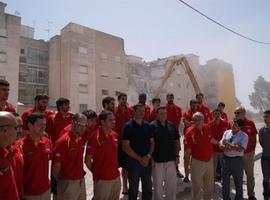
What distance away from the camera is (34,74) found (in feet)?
125

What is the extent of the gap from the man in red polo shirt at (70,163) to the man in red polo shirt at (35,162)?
0.26m

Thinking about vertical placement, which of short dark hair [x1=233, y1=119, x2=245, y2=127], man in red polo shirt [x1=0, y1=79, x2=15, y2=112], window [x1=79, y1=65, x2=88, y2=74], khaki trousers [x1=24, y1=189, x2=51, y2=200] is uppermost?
window [x1=79, y1=65, x2=88, y2=74]

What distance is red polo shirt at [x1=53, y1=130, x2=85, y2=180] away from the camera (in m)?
4.24

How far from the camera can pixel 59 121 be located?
19.2 ft

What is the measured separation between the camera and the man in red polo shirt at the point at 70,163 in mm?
4227

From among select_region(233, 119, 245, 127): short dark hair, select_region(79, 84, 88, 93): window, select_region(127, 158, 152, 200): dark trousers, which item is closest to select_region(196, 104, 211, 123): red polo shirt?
select_region(233, 119, 245, 127): short dark hair

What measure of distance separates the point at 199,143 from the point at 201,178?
2.38 feet

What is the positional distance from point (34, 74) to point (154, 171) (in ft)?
115

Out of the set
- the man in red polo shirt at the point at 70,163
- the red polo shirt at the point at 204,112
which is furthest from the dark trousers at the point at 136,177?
the red polo shirt at the point at 204,112

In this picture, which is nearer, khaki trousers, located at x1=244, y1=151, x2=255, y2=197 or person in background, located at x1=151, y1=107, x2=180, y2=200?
person in background, located at x1=151, y1=107, x2=180, y2=200

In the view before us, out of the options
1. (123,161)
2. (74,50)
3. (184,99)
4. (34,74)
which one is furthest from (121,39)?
(123,161)

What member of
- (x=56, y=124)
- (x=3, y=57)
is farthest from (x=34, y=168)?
(x=3, y=57)

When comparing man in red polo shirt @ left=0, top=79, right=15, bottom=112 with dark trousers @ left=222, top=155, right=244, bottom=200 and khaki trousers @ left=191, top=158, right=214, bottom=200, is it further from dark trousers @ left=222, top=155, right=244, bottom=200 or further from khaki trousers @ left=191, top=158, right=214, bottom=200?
dark trousers @ left=222, top=155, right=244, bottom=200

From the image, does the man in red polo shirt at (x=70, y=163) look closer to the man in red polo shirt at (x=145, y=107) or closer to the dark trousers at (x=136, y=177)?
the dark trousers at (x=136, y=177)
